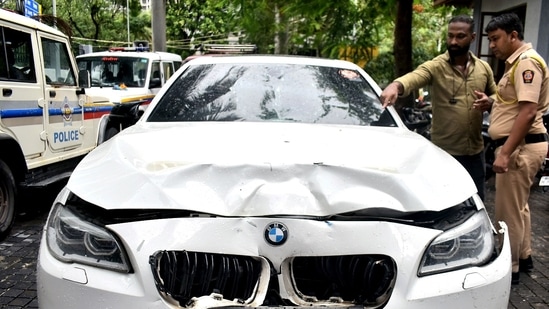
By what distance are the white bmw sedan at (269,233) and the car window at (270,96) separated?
794 mm

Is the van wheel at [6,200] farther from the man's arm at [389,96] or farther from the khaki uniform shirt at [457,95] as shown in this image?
the khaki uniform shirt at [457,95]

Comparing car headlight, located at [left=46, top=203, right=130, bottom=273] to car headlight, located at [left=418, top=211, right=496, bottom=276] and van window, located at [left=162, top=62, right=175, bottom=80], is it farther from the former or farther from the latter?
van window, located at [left=162, top=62, right=175, bottom=80]

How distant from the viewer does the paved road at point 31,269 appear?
11.1ft

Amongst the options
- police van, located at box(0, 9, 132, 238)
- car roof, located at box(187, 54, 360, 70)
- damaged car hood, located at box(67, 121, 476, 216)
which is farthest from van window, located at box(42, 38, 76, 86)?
damaged car hood, located at box(67, 121, 476, 216)

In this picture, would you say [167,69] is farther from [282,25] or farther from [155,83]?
[282,25]

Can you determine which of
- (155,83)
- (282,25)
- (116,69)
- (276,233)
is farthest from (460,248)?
(282,25)

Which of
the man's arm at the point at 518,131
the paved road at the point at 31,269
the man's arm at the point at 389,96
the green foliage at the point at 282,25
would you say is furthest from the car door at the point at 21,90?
the green foliage at the point at 282,25

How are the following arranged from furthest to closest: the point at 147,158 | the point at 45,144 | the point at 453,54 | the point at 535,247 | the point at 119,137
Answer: the point at 45,144
the point at 535,247
the point at 453,54
the point at 119,137
the point at 147,158

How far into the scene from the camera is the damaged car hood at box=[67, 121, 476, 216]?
73.7 inches

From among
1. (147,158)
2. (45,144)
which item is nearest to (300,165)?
(147,158)

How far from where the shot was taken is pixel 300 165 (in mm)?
2006

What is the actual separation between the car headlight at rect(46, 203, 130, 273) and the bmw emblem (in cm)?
54

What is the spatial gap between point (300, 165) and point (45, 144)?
4.13 metres

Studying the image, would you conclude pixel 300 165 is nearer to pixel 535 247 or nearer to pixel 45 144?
pixel 535 247
